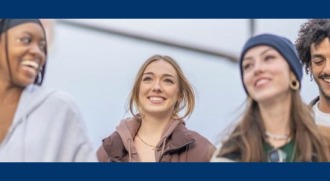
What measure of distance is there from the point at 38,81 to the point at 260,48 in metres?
0.93

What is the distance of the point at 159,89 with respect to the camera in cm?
225

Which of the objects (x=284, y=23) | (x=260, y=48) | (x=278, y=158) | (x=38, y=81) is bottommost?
(x=278, y=158)

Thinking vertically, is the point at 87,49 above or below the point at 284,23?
below

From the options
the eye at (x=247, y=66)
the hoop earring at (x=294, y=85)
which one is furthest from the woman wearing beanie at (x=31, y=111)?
the hoop earring at (x=294, y=85)

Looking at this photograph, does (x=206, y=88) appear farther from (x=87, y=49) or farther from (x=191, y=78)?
(x=87, y=49)

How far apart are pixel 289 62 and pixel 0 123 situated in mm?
1212

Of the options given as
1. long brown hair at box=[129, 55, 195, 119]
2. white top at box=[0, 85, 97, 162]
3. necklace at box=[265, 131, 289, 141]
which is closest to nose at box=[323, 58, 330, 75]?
necklace at box=[265, 131, 289, 141]

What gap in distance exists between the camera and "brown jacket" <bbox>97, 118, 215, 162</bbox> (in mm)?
2268

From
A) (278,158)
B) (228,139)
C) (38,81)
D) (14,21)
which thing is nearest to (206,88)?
(228,139)

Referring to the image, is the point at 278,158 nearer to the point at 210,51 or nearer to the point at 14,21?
the point at 210,51

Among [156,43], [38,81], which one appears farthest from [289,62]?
[38,81]

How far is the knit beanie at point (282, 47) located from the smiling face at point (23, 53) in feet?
Result: 2.76

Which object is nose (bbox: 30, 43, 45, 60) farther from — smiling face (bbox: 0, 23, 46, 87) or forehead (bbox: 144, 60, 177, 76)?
forehead (bbox: 144, 60, 177, 76)

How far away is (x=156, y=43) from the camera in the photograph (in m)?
2.34
